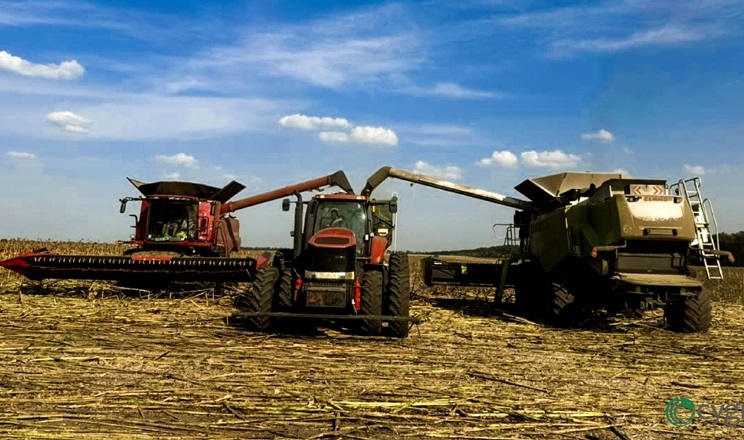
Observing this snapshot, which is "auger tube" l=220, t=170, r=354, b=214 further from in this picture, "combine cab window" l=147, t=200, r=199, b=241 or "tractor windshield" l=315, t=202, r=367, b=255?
"tractor windshield" l=315, t=202, r=367, b=255

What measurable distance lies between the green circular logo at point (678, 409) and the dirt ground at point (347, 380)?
0.08 meters

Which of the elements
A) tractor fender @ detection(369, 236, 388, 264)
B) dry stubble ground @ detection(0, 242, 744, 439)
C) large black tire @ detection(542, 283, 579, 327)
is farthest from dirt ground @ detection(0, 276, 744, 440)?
tractor fender @ detection(369, 236, 388, 264)

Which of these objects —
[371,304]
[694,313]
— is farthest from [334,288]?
[694,313]

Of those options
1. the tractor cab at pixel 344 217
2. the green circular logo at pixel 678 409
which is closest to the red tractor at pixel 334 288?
the tractor cab at pixel 344 217

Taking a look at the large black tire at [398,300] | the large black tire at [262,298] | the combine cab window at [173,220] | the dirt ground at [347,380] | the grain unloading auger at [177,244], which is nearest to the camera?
the dirt ground at [347,380]

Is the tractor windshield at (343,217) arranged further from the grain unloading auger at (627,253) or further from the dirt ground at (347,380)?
the grain unloading auger at (627,253)

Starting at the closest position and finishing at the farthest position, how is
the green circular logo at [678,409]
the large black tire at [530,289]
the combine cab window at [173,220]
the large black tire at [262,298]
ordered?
the green circular logo at [678,409] < the large black tire at [262,298] < the large black tire at [530,289] < the combine cab window at [173,220]

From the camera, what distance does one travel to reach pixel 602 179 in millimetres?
12945

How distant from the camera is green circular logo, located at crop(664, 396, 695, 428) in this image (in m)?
4.77

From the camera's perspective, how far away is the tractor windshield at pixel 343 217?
970 cm

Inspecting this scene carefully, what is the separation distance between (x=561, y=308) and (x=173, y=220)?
9.25m

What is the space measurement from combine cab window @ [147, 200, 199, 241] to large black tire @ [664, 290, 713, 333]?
10.6 metres

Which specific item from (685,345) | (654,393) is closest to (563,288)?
(685,345)

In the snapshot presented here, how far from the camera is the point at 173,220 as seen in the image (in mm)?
14117
